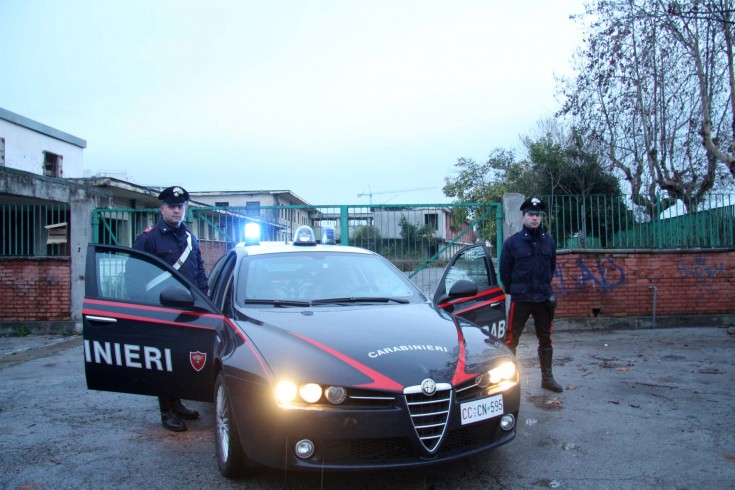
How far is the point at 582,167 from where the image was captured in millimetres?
18672

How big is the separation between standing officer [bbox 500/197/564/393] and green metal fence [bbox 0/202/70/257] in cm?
788

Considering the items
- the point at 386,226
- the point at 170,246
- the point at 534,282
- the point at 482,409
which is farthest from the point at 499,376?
the point at 386,226

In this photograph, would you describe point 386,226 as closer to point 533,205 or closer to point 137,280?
point 533,205

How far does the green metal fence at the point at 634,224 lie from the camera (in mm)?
9438

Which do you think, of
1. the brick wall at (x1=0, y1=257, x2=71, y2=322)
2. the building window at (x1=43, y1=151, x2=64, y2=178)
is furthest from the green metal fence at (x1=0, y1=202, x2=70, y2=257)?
the building window at (x1=43, y1=151, x2=64, y2=178)

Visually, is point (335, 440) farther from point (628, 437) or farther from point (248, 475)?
point (628, 437)

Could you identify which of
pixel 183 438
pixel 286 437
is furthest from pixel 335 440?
pixel 183 438

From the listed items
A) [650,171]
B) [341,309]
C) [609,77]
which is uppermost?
[609,77]

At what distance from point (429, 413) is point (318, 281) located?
64.1 inches

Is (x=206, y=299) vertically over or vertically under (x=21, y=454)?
over

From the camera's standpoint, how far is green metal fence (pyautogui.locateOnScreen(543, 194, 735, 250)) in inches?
372

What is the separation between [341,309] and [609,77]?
12611 millimetres

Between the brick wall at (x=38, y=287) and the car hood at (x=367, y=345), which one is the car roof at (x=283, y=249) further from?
the brick wall at (x=38, y=287)

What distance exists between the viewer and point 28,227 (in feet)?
33.0
